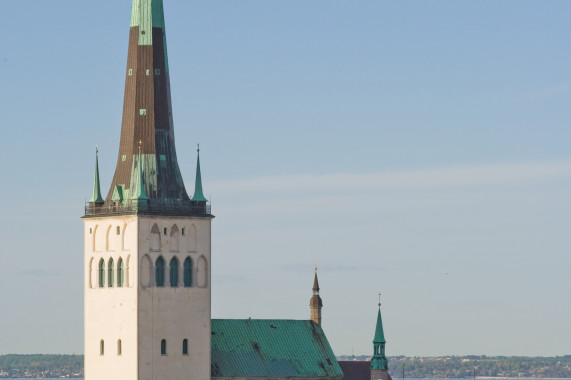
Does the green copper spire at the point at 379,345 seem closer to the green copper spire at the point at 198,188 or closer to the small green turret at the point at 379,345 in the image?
the small green turret at the point at 379,345

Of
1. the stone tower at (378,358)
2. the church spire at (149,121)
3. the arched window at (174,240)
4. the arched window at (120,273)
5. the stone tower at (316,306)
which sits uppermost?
the church spire at (149,121)

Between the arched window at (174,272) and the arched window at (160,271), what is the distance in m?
0.64

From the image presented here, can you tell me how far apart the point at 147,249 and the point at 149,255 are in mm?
458

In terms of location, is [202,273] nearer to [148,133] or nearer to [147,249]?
[147,249]

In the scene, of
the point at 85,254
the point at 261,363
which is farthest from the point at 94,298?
the point at 261,363

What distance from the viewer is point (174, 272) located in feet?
396

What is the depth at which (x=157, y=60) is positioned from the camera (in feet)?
402

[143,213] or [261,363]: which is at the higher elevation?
[143,213]

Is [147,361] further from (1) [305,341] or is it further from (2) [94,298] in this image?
(1) [305,341]

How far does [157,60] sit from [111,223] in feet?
41.1

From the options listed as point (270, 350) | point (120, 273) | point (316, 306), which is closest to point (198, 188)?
point (120, 273)

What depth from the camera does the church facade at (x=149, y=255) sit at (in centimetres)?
11875

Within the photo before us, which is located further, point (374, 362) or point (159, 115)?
point (374, 362)

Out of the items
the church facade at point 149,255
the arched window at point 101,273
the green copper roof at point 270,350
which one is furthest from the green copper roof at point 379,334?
the arched window at point 101,273
